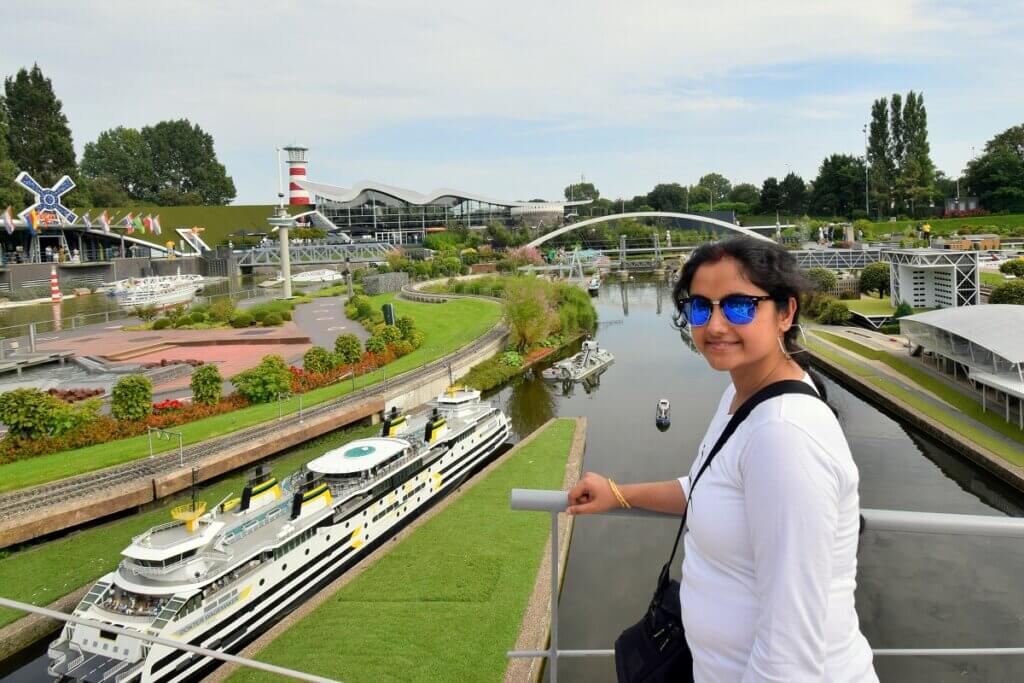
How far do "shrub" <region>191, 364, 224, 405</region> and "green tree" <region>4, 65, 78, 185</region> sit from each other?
56.8 meters

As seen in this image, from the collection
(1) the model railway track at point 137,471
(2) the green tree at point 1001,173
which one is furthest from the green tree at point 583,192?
(1) the model railway track at point 137,471

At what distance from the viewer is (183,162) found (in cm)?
9212

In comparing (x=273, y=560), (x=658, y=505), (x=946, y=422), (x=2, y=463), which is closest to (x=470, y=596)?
(x=273, y=560)

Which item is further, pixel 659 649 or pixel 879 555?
pixel 879 555

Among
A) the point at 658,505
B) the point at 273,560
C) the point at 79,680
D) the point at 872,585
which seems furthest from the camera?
the point at 872,585

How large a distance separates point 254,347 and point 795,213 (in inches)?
3136

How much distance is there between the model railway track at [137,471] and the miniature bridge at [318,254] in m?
46.7

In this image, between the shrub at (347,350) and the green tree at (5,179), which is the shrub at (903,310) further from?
the green tree at (5,179)

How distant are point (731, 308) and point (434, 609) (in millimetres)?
9278

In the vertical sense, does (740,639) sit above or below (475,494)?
above

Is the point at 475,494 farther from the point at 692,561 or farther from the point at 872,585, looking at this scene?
the point at 692,561

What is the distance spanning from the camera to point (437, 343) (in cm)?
3203

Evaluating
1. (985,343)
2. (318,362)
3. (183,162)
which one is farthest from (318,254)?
(985,343)

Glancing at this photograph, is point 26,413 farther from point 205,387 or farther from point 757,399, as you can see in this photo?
point 757,399
